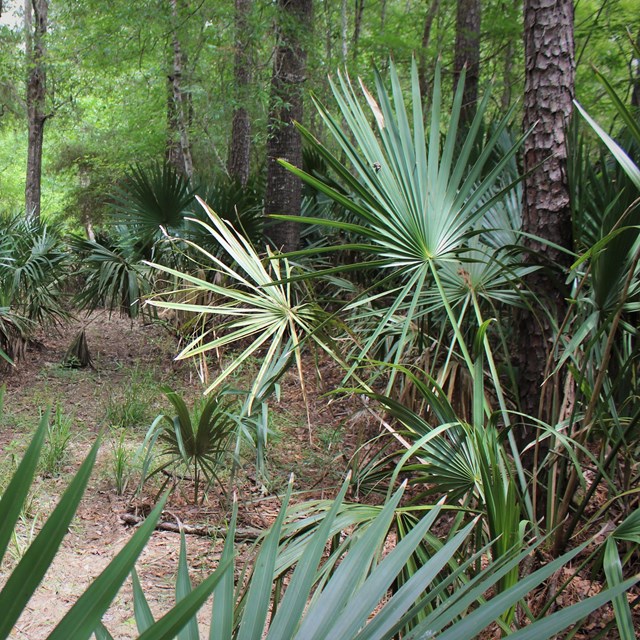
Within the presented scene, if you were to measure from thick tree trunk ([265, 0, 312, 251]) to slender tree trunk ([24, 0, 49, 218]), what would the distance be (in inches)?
261

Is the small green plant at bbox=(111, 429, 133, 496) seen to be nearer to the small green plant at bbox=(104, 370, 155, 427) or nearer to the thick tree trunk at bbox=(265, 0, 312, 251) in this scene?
the small green plant at bbox=(104, 370, 155, 427)

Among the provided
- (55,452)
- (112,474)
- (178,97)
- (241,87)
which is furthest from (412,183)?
(178,97)

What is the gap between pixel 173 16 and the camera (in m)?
7.71

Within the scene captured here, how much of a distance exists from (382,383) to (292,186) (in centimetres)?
278

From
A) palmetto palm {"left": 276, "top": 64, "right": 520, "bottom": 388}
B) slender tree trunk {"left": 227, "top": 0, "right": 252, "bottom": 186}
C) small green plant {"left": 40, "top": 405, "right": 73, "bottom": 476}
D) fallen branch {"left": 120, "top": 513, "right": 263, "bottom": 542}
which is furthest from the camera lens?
slender tree trunk {"left": 227, "top": 0, "right": 252, "bottom": 186}

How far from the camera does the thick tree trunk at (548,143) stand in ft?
9.41

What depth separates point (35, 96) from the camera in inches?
495

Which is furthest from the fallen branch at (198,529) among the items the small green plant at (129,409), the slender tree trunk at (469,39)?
the slender tree trunk at (469,39)

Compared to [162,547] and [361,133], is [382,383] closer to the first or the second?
[162,547]

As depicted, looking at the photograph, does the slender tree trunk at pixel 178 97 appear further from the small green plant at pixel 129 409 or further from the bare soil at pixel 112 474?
the small green plant at pixel 129 409

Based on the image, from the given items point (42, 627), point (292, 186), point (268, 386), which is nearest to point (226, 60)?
point (292, 186)

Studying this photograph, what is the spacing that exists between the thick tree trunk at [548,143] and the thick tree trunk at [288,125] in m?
4.36

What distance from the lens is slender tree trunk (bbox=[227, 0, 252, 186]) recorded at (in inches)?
304

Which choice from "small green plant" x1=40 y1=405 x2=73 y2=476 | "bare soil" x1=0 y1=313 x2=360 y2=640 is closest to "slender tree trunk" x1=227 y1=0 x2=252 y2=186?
"bare soil" x1=0 y1=313 x2=360 y2=640
